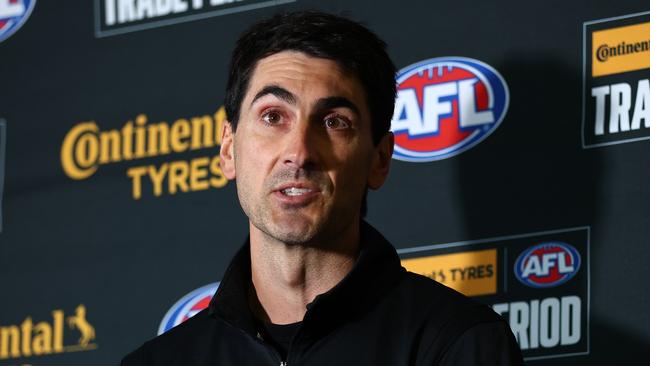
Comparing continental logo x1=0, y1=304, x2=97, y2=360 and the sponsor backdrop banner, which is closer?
the sponsor backdrop banner

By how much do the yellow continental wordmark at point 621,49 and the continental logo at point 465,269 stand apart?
367 mm

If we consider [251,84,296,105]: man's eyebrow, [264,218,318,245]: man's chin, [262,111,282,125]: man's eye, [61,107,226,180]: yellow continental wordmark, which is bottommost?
[264,218,318,245]: man's chin

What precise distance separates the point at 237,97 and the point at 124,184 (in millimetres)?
770

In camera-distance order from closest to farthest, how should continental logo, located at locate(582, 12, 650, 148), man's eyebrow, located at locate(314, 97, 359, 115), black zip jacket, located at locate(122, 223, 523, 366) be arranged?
1. black zip jacket, located at locate(122, 223, 523, 366)
2. man's eyebrow, located at locate(314, 97, 359, 115)
3. continental logo, located at locate(582, 12, 650, 148)

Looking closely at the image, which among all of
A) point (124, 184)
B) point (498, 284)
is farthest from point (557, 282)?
point (124, 184)

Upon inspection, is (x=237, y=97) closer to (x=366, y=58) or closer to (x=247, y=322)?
(x=366, y=58)

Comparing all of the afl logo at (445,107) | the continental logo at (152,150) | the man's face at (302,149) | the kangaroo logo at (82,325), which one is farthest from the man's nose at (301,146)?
the kangaroo logo at (82,325)

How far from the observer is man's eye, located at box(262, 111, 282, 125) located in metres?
1.88

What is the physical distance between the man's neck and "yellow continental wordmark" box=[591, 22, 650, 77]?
0.58m

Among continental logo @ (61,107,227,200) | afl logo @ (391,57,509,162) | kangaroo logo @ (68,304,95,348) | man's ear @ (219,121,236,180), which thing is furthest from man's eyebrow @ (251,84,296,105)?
kangaroo logo @ (68,304,95,348)

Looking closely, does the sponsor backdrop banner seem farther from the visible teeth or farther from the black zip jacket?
the visible teeth

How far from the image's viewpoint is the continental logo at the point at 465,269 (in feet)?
7.42

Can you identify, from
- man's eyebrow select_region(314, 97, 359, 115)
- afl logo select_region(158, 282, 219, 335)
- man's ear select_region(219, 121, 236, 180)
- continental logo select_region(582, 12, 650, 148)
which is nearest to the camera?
man's eyebrow select_region(314, 97, 359, 115)

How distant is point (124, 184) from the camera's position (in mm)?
2680
